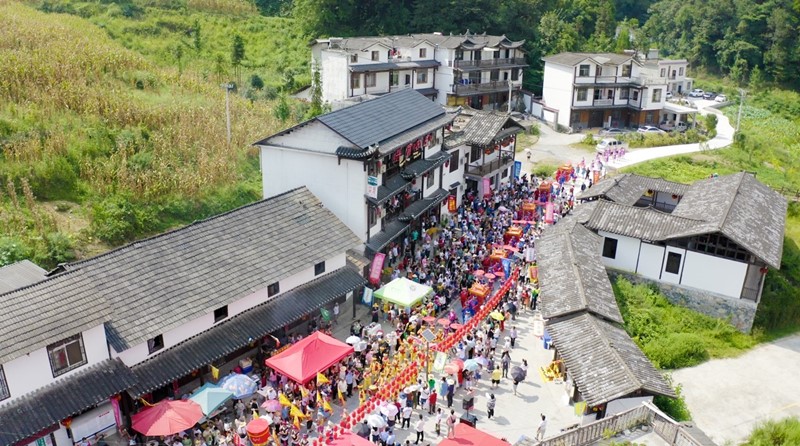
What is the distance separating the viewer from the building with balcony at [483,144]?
41.1 meters

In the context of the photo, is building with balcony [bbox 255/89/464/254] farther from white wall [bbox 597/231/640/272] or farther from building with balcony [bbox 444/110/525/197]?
white wall [bbox 597/231/640/272]

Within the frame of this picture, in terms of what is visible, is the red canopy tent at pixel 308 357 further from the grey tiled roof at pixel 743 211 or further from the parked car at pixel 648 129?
the parked car at pixel 648 129

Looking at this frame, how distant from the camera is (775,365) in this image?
2767 cm

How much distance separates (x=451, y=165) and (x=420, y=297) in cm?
1425

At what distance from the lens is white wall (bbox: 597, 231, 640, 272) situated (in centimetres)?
3173

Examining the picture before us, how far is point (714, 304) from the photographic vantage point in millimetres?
30062

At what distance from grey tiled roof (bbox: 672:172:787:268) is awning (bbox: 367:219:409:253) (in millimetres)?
14227

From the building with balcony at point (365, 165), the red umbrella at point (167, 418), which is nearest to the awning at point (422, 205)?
the building with balcony at point (365, 165)

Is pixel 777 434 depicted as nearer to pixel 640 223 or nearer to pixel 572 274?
pixel 572 274

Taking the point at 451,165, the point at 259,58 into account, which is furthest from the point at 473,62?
the point at 451,165

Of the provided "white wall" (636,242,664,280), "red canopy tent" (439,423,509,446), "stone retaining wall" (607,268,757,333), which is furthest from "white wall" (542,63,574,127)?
"red canopy tent" (439,423,509,446)

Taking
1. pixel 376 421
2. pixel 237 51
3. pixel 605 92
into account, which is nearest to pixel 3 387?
pixel 376 421

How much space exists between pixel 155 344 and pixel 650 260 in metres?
23.1

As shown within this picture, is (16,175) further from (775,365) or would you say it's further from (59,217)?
(775,365)
